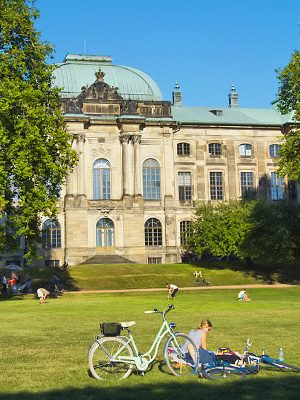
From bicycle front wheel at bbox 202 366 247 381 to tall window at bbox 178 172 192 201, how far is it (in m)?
56.7

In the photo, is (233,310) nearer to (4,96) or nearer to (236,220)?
(4,96)

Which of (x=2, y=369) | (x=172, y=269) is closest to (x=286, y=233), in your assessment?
(x=172, y=269)

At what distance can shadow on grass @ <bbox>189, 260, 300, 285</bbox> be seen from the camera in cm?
5375

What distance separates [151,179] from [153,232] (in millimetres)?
6148

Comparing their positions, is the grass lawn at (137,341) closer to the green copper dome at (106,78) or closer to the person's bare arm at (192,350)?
the person's bare arm at (192,350)

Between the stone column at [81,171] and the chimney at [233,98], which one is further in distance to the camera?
the chimney at [233,98]

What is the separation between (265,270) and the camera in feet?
190

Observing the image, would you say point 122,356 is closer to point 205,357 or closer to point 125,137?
point 205,357

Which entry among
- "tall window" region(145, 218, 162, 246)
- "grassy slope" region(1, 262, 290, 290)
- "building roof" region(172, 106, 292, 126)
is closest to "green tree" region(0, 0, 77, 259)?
"grassy slope" region(1, 262, 290, 290)

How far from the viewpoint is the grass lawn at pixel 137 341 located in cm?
1078

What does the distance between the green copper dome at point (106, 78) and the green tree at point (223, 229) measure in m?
18.3

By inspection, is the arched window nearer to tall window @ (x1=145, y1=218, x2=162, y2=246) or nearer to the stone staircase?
the stone staircase

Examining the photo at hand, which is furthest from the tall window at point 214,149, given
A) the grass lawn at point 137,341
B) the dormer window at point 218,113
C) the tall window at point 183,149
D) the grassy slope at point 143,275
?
the grass lawn at point 137,341

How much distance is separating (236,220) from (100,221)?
634 inches
